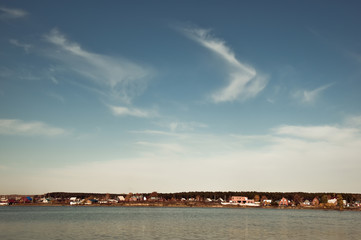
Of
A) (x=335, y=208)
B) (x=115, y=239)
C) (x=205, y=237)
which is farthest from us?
(x=335, y=208)

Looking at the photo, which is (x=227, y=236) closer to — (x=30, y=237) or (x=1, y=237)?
(x=30, y=237)

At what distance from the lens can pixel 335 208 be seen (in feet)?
635

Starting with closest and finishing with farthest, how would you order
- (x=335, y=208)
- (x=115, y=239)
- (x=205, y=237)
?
(x=115, y=239) → (x=205, y=237) → (x=335, y=208)

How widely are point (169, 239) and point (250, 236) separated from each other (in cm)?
1311

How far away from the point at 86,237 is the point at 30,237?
7.93 m

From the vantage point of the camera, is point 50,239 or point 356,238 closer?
point 50,239

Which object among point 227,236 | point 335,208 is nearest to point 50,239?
point 227,236

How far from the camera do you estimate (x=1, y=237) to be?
4566cm

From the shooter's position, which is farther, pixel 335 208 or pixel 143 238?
pixel 335 208

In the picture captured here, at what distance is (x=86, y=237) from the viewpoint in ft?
152

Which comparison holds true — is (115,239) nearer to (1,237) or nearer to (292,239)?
(1,237)

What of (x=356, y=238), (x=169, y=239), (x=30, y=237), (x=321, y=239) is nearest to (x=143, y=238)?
(x=169, y=239)

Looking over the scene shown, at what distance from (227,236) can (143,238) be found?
41.9 ft

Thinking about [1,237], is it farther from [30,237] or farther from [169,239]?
[169,239]
